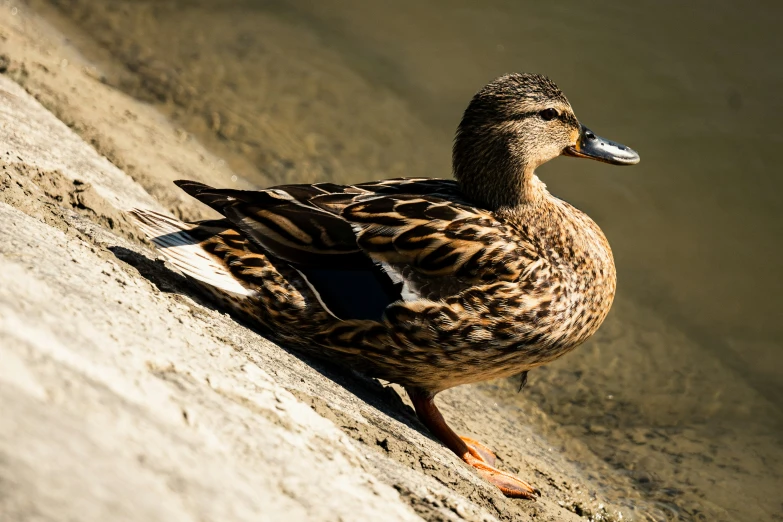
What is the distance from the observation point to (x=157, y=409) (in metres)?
2.51

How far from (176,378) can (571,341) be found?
2277mm

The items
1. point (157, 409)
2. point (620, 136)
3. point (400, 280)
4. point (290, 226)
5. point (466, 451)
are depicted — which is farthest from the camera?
point (620, 136)

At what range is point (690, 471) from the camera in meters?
5.64

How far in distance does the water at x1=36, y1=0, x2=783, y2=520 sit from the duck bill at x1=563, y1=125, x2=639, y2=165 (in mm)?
1828

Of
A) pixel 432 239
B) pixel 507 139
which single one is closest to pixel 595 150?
pixel 507 139

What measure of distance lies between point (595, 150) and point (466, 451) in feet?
6.15

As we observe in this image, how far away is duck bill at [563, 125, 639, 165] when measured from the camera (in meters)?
5.08

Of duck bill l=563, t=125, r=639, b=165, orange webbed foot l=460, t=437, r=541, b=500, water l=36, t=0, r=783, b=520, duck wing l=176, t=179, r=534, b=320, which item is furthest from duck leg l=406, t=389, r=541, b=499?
duck bill l=563, t=125, r=639, b=165

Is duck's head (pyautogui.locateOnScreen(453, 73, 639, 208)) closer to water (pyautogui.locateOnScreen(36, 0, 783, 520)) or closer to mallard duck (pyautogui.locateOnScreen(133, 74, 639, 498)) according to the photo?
mallard duck (pyautogui.locateOnScreen(133, 74, 639, 498))

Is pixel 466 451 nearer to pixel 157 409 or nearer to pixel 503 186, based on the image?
pixel 503 186

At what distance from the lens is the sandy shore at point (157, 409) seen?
2.14 metres

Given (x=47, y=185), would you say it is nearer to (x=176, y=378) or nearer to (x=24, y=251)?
(x=24, y=251)

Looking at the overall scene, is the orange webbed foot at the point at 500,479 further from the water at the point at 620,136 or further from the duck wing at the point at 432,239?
the water at the point at 620,136

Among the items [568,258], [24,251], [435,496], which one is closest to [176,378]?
[24,251]
